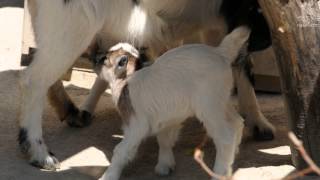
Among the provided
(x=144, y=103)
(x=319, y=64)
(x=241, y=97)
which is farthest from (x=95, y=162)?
(x=319, y=64)

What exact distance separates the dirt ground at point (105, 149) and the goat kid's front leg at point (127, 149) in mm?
147

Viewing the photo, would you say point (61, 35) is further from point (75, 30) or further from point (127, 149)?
point (127, 149)

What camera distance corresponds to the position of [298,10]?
9.75 feet

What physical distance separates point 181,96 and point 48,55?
2.77 ft

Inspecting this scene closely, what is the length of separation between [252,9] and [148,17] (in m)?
0.60

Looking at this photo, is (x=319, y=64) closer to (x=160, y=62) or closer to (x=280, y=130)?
(x=160, y=62)

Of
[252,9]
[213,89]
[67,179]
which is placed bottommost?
[67,179]

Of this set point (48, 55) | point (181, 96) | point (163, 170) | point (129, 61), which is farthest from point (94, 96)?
point (181, 96)

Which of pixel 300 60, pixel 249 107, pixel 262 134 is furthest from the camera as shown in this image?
pixel 249 107

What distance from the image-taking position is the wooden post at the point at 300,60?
9.77ft

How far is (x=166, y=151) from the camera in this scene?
11.1ft

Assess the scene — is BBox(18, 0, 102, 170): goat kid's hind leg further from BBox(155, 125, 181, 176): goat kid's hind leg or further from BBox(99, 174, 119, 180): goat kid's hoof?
BBox(155, 125, 181, 176): goat kid's hind leg

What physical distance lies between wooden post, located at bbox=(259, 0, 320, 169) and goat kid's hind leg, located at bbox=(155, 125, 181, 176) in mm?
595

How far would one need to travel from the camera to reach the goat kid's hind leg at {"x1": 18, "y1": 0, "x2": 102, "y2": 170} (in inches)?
136
